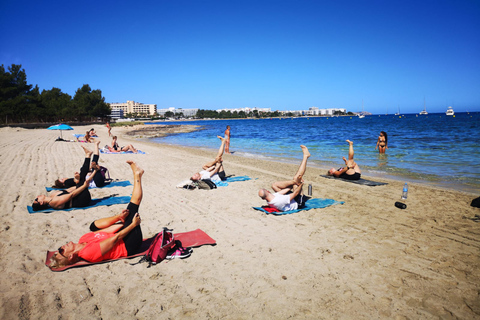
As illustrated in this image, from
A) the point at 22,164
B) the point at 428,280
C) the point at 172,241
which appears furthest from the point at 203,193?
the point at 22,164

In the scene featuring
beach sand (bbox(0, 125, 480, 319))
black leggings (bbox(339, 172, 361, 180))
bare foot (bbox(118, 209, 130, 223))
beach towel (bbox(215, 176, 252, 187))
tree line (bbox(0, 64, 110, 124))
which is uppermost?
tree line (bbox(0, 64, 110, 124))

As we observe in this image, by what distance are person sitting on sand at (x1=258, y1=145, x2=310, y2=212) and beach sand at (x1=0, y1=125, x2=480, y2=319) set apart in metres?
0.32

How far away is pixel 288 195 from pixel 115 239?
3526mm

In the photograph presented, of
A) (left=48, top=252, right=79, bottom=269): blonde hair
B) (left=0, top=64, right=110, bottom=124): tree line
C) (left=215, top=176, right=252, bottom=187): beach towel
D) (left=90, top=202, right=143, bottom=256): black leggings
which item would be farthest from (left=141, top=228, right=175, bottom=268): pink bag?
(left=0, top=64, right=110, bottom=124): tree line

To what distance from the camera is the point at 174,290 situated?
3211 mm

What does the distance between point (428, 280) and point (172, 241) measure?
3.39 metres

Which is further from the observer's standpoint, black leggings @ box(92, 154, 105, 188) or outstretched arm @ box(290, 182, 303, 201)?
black leggings @ box(92, 154, 105, 188)

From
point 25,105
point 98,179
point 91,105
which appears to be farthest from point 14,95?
point 98,179

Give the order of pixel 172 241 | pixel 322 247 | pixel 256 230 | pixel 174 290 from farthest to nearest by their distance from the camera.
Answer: pixel 256 230
pixel 322 247
pixel 172 241
pixel 174 290

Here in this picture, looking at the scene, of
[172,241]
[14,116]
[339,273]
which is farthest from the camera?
[14,116]

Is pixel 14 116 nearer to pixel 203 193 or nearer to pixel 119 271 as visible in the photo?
pixel 203 193

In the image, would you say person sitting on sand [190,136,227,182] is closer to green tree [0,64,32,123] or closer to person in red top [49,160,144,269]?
person in red top [49,160,144,269]

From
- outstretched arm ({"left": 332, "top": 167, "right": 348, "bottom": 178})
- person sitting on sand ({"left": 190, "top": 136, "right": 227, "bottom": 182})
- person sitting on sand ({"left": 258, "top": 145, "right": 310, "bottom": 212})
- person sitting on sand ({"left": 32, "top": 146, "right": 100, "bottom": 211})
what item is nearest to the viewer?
person sitting on sand ({"left": 32, "top": 146, "right": 100, "bottom": 211})

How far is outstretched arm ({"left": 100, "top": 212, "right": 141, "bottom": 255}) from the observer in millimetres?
3700
